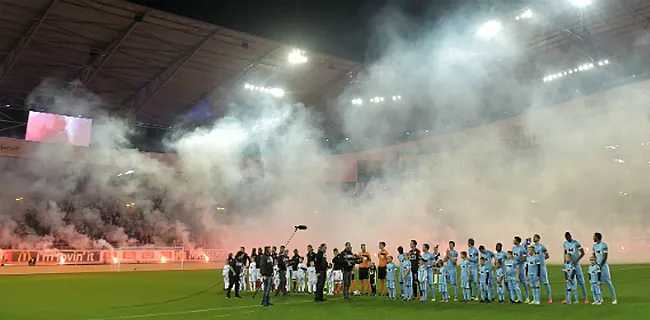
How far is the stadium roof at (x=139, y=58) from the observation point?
19578 millimetres

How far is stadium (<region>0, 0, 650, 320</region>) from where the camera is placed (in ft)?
66.1

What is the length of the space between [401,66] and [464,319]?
17.8 meters

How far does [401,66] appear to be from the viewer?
2400 cm

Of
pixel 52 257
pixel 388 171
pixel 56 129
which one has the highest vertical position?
pixel 56 129

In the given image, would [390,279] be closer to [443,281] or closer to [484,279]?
[443,281]

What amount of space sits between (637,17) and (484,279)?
51.4ft

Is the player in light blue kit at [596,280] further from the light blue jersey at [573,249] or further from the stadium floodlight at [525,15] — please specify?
the stadium floodlight at [525,15]

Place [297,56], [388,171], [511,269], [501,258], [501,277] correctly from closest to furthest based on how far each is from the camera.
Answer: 1. [511,269]
2. [501,277]
3. [501,258]
4. [297,56]
5. [388,171]

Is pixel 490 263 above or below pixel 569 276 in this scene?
above

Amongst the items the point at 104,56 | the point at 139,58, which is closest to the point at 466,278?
the point at 139,58

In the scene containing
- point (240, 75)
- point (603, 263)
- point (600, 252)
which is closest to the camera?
point (603, 263)

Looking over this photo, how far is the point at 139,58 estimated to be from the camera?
23.6 m

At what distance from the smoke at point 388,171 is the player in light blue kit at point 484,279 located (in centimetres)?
1312

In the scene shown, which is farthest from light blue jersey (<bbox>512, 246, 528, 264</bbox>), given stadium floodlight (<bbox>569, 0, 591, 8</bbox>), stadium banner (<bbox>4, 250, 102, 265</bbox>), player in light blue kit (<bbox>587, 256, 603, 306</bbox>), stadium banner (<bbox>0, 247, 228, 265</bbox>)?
stadium banner (<bbox>4, 250, 102, 265</bbox>)
